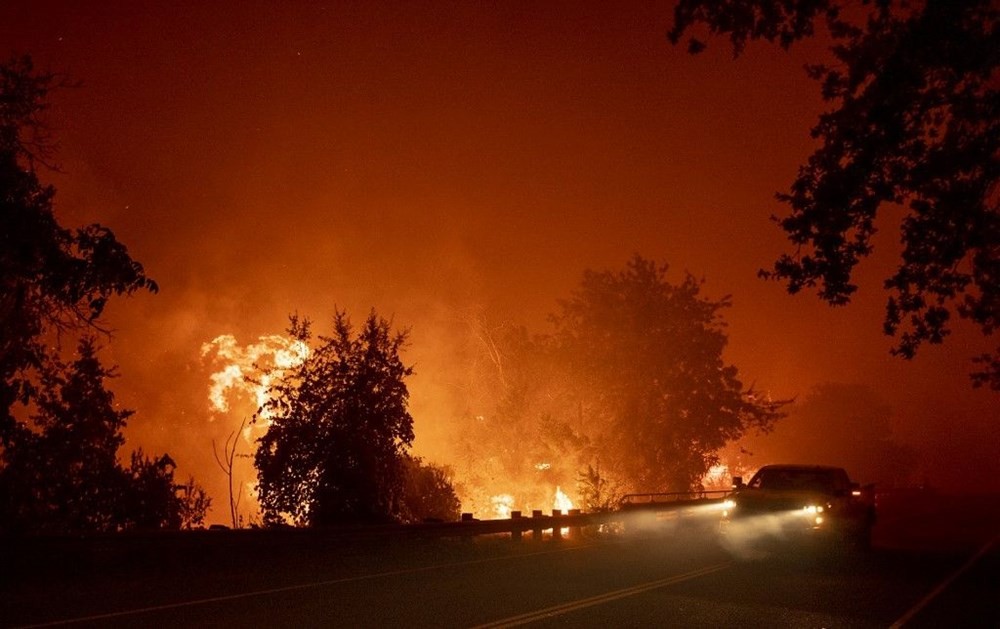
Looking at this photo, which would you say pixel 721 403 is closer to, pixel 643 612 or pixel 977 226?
pixel 977 226

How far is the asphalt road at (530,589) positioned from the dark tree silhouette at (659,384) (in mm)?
26331

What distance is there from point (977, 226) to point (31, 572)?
15400 mm

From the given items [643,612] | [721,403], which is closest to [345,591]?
[643,612]

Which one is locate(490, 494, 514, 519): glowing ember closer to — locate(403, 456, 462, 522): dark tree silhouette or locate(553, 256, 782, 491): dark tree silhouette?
locate(553, 256, 782, 491): dark tree silhouette

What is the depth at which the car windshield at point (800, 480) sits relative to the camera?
1825 centimetres

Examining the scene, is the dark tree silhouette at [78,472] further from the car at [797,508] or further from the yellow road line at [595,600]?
the car at [797,508]

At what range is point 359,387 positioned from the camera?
2466 cm

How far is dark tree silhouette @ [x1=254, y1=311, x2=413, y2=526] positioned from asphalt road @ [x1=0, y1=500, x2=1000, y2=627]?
461 centimetres

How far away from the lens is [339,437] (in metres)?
24.0

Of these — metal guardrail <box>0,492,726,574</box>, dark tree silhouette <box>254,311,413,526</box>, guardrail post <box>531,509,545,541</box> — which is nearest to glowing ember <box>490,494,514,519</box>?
dark tree silhouette <box>254,311,413,526</box>

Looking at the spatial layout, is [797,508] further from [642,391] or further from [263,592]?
[642,391]

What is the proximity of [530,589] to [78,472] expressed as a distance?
46.4 feet

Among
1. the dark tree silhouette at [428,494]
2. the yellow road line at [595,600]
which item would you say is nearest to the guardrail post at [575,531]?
the dark tree silhouette at [428,494]

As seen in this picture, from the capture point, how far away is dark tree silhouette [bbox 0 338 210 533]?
1991 cm
